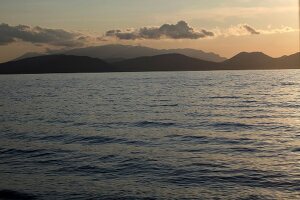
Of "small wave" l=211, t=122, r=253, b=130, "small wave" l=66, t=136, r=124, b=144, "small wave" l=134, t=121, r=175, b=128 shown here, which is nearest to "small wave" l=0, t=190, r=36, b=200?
"small wave" l=66, t=136, r=124, b=144

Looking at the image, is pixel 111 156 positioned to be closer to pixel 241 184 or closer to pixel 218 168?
pixel 218 168

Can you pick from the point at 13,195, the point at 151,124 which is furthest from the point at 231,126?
the point at 13,195

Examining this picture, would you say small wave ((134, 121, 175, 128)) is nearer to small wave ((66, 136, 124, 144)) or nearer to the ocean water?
the ocean water

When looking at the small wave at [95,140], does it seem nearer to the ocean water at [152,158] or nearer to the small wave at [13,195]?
the ocean water at [152,158]

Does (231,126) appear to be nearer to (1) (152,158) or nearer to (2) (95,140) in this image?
(2) (95,140)

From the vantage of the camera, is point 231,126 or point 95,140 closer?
point 95,140

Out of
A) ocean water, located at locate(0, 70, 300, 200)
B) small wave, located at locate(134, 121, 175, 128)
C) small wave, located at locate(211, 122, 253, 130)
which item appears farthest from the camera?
small wave, located at locate(134, 121, 175, 128)

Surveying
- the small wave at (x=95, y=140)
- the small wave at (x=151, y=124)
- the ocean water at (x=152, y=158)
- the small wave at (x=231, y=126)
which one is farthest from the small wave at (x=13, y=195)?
the small wave at (x=231, y=126)

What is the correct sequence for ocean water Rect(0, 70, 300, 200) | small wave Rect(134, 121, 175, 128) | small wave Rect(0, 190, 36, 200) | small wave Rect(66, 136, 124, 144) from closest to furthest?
1. small wave Rect(0, 190, 36, 200)
2. ocean water Rect(0, 70, 300, 200)
3. small wave Rect(66, 136, 124, 144)
4. small wave Rect(134, 121, 175, 128)

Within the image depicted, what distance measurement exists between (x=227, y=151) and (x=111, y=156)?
7444mm

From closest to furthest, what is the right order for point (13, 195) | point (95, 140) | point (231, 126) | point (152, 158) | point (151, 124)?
point (13, 195) → point (152, 158) → point (95, 140) → point (231, 126) → point (151, 124)

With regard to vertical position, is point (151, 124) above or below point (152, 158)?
above

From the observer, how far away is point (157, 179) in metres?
20.2

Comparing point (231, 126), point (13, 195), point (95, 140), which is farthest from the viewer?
point (231, 126)
